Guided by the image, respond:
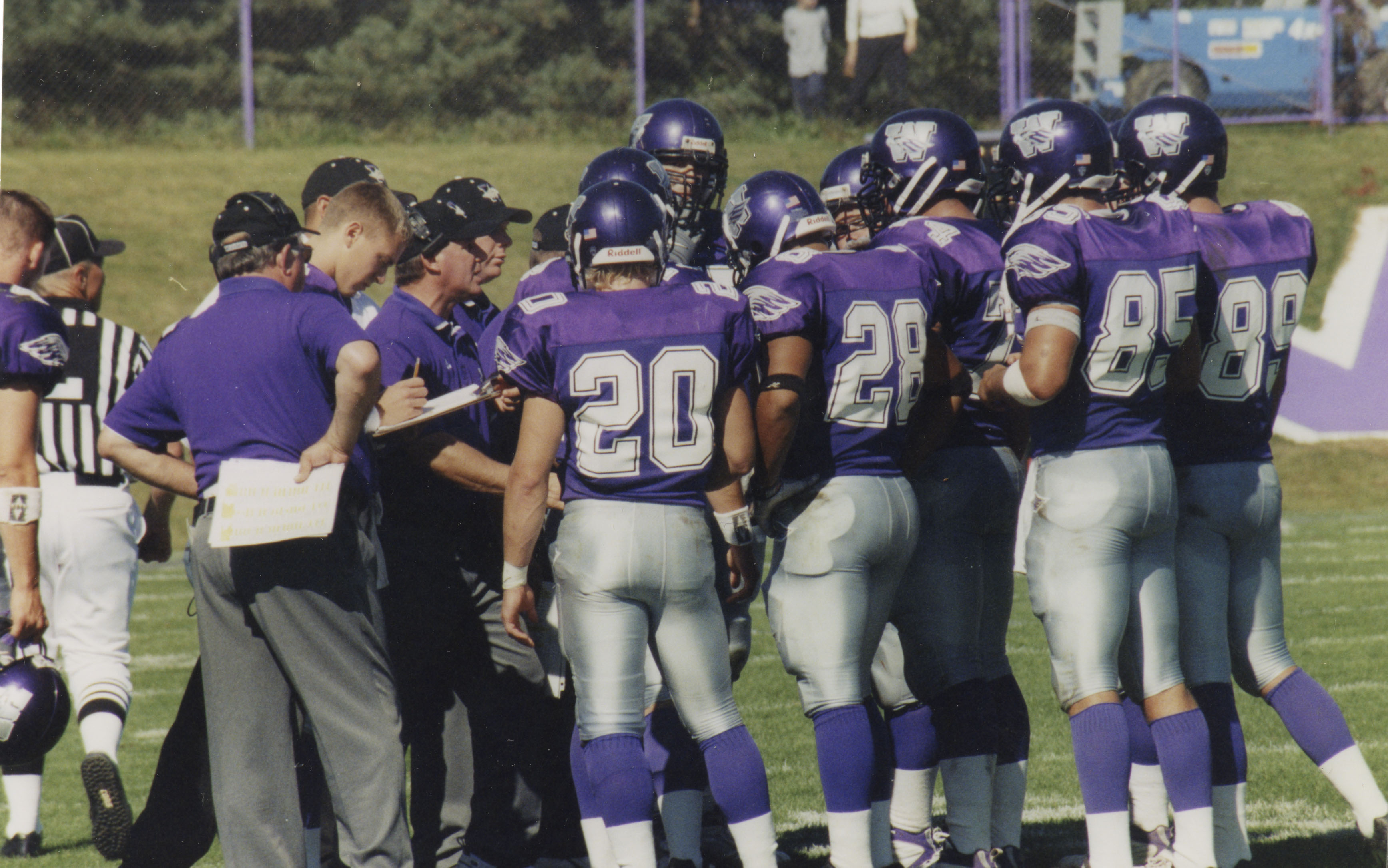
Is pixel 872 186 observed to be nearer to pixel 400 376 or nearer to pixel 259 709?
pixel 400 376

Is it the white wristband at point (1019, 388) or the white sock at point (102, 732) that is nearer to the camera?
the white wristband at point (1019, 388)

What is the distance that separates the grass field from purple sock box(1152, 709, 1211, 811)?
652mm

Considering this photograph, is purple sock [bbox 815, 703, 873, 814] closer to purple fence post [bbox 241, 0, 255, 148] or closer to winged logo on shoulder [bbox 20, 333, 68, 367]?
winged logo on shoulder [bbox 20, 333, 68, 367]

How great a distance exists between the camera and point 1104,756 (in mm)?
3709

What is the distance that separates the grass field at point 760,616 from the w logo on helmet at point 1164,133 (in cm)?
209

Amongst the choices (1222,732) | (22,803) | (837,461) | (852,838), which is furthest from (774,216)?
(22,803)

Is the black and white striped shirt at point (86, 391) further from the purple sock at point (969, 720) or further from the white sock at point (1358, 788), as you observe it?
the white sock at point (1358, 788)

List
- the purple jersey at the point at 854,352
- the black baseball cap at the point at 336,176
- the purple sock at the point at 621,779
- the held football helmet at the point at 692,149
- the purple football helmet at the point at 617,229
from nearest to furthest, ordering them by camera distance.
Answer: the purple sock at the point at 621,779 < the purple football helmet at the point at 617,229 < the purple jersey at the point at 854,352 < the black baseball cap at the point at 336,176 < the held football helmet at the point at 692,149

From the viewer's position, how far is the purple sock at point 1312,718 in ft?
13.4

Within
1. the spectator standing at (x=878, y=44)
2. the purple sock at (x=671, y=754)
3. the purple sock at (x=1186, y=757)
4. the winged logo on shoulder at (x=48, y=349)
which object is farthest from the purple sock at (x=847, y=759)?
the spectator standing at (x=878, y=44)

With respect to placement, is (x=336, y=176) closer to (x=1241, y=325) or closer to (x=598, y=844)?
(x=598, y=844)

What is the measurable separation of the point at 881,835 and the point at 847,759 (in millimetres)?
452

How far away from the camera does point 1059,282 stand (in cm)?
365

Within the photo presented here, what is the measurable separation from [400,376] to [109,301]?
13471 millimetres
